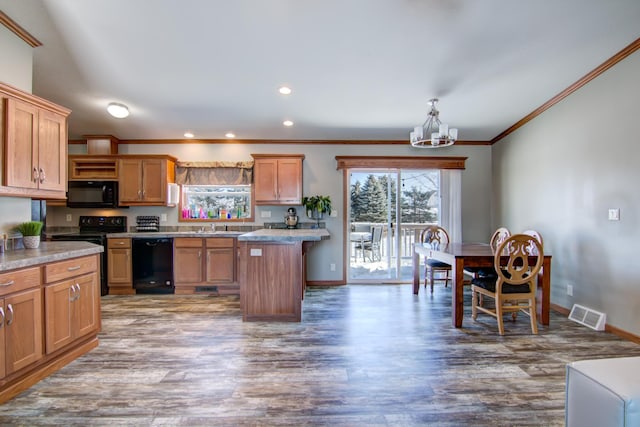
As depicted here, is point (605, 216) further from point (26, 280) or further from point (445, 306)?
point (26, 280)

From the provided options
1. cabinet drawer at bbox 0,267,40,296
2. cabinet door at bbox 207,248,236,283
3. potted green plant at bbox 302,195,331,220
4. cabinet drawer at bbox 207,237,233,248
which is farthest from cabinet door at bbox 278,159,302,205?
cabinet drawer at bbox 0,267,40,296

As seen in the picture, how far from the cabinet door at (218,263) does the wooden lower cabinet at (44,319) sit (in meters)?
1.91

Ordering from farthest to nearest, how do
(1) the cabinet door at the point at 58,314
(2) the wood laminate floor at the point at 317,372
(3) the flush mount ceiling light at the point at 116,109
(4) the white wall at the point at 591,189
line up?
(3) the flush mount ceiling light at the point at 116,109 < (4) the white wall at the point at 591,189 < (1) the cabinet door at the point at 58,314 < (2) the wood laminate floor at the point at 317,372

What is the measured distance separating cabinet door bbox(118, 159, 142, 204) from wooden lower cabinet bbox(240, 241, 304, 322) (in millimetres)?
2513

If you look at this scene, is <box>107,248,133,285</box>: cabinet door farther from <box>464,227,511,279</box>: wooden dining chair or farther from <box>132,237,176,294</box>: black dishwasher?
<box>464,227,511,279</box>: wooden dining chair

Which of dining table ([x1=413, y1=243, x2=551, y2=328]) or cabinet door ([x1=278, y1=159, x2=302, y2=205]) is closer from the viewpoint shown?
dining table ([x1=413, y1=243, x2=551, y2=328])

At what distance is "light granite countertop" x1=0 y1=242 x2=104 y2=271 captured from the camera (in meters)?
2.03

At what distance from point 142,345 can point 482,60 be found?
441 cm

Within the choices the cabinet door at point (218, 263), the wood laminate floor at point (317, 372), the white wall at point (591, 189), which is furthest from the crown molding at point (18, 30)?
the white wall at point (591, 189)

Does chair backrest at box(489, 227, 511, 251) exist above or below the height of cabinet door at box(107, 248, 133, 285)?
above

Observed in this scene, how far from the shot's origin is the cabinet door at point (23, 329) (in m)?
2.01

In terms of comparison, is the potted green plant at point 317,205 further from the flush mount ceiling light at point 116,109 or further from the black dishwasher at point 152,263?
the flush mount ceiling light at point 116,109

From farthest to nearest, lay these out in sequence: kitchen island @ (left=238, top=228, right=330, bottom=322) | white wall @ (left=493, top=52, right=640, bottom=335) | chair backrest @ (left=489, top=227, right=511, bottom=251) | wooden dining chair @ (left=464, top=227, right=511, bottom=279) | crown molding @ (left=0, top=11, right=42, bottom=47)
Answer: chair backrest @ (left=489, top=227, right=511, bottom=251)
wooden dining chair @ (left=464, top=227, right=511, bottom=279)
kitchen island @ (left=238, top=228, right=330, bottom=322)
white wall @ (left=493, top=52, right=640, bottom=335)
crown molding @ (left=0, top=11, right=42, bottom=47)

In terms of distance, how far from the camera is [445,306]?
13.1 ft
